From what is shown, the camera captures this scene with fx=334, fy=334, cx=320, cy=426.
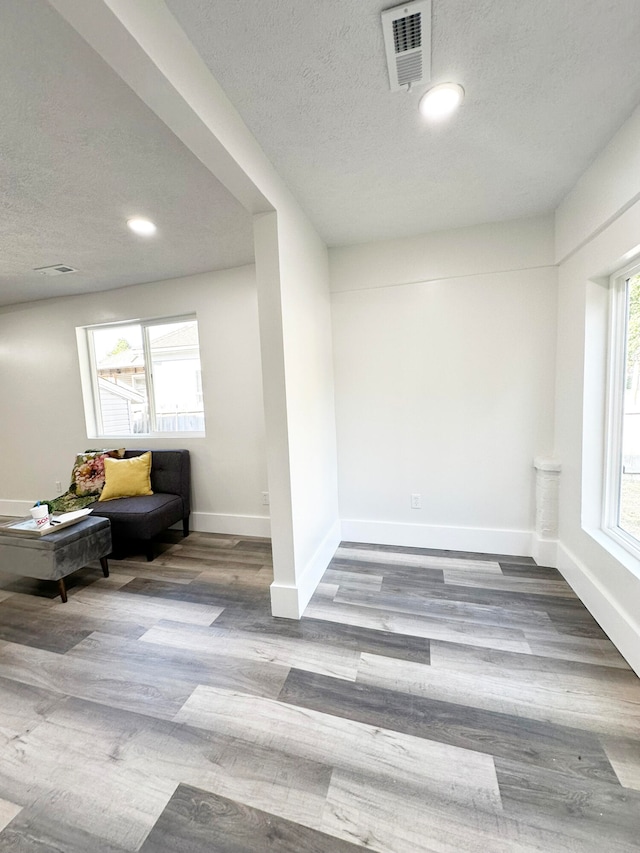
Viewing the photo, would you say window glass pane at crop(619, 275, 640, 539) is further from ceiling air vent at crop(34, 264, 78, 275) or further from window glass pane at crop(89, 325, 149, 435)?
ceiling air vent at crop(34, 264, 78, 275)

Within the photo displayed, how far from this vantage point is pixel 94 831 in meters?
1.07

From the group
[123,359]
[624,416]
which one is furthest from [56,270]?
[624,416]

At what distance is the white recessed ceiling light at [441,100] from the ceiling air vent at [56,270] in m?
3.04

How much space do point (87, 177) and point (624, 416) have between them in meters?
3.31

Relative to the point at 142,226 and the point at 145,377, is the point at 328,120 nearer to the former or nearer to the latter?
the point at 142,226

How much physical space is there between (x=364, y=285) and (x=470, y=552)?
2362 mm

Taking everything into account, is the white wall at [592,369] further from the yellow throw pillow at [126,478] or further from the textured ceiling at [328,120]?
the yellow throw pillow at [126,478]

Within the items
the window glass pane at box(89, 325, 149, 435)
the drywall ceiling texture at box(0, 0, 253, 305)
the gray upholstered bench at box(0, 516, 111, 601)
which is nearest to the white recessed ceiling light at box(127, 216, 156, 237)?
the drywall ceiling texture at box(0, 0, 253, 305)

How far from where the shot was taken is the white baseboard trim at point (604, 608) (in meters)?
1.59

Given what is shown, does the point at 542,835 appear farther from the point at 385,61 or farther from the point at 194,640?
the point at 385,61

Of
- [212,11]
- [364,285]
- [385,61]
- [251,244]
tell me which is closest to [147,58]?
[212,11]

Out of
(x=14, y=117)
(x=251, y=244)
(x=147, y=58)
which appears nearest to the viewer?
(x=147, y=58)

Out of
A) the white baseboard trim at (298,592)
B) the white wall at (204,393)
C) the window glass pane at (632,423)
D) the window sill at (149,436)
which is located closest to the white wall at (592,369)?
the window glass pane at (632,423)

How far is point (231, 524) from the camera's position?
341cm
